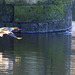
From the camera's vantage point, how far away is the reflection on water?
14.2 meters

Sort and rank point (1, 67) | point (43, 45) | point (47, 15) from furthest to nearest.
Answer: point (47, 15), point (43, 45), point (1, 67)

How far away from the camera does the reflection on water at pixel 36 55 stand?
1418 centimetres

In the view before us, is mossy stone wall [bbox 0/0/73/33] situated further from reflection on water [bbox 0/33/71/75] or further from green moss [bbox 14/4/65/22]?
Result: reflection on water [bbox 0/33/71/75]

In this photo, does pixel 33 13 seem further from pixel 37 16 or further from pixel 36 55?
pixel 36 55

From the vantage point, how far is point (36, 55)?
1767 cm

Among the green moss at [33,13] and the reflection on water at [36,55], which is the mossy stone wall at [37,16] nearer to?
the green moss at [33,13]

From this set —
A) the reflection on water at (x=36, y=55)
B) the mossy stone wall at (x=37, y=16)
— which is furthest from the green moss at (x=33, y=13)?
the reflection on water at (x=36, y=55)

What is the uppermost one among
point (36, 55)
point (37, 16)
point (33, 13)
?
point (33, 13)

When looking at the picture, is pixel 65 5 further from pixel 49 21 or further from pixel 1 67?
pixel 1 67

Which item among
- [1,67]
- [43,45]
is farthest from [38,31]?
[1,67]

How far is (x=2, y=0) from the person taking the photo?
27.7m

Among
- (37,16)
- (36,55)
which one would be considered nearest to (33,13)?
(37,16)

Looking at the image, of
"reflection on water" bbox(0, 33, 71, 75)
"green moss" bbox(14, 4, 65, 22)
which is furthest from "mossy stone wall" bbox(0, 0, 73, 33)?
"reflection on water" bbox(0, 33, 71, 75)

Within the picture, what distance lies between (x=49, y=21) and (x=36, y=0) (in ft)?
5.39
